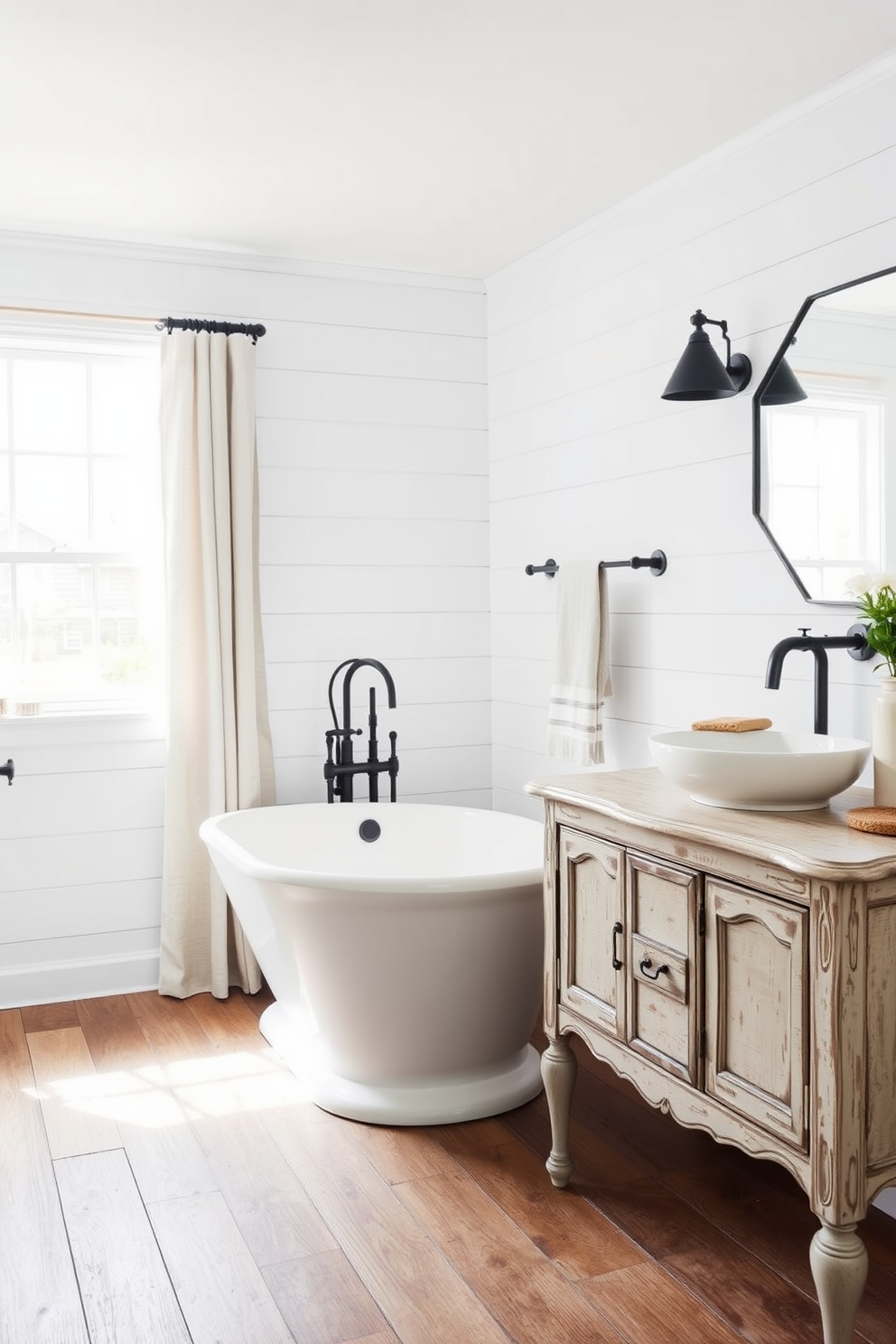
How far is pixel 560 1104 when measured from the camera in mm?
2545

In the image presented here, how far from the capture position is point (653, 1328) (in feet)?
6.70

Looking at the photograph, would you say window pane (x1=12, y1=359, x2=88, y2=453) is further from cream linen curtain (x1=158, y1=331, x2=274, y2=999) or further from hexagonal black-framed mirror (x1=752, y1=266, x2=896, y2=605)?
hexagonal black-framed mirror (x1=752, y1=266, x2=896, y2=605)

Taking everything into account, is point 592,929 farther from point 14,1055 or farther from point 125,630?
point 125,630

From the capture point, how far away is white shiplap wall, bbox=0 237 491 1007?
373 centimetres

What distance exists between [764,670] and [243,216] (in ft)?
6.82

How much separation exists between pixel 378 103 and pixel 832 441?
1310 mm

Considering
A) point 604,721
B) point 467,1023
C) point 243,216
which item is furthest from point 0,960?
point 243,216

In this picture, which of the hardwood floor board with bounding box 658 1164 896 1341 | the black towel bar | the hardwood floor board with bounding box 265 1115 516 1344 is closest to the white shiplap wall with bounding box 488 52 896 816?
the black towel bar

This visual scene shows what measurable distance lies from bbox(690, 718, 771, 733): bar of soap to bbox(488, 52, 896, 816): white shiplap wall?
0.93 feet

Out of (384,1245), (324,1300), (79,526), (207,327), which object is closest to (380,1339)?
(324,1300)

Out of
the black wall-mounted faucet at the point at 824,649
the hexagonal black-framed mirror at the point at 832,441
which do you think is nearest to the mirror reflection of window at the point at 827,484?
the hexagonal black-framed mirror at the point at 832,441

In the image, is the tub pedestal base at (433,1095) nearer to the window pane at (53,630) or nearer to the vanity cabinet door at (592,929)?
the vanity cabinet door at (592,929)

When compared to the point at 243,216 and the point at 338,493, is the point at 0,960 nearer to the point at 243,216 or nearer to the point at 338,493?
the point at 338,493

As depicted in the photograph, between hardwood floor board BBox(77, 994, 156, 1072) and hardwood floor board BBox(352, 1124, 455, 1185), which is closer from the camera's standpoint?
hardwood floor board BBox(352, 1124, 455, 1185)
